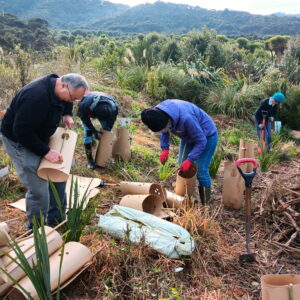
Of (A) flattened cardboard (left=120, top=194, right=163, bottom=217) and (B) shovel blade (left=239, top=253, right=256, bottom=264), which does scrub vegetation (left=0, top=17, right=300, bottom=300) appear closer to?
(B) shovel blade (left=239, top=253, right=256, bottom=264)

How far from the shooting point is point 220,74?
1201 cm

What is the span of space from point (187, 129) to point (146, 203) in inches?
33.3

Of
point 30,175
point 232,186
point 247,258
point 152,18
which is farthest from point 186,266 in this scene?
point 152,18

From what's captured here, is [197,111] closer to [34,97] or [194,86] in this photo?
[34,97]

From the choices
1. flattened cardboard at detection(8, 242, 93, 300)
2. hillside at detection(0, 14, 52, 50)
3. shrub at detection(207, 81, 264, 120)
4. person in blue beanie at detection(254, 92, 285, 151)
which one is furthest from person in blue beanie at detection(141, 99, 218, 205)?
hillside at detection(0, 14, 52, 50)

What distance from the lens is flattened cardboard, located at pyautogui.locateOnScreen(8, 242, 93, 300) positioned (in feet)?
7.13

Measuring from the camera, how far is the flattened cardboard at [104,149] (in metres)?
4.86

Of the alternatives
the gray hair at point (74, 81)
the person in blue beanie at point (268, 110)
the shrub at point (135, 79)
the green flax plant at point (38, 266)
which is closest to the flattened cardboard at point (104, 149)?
the gray hair at point (74, 81)

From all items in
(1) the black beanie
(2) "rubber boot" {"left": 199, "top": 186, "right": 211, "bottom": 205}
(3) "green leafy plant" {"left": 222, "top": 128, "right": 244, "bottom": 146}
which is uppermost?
(1) the black beanie

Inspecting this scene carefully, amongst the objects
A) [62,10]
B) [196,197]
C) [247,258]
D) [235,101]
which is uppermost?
[62,10]

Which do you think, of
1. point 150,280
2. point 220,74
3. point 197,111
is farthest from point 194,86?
point 150,280

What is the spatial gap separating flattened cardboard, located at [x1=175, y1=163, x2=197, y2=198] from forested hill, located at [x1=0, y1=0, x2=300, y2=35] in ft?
315

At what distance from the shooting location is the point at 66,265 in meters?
2.39

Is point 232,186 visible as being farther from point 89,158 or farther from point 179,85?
point 179,85
